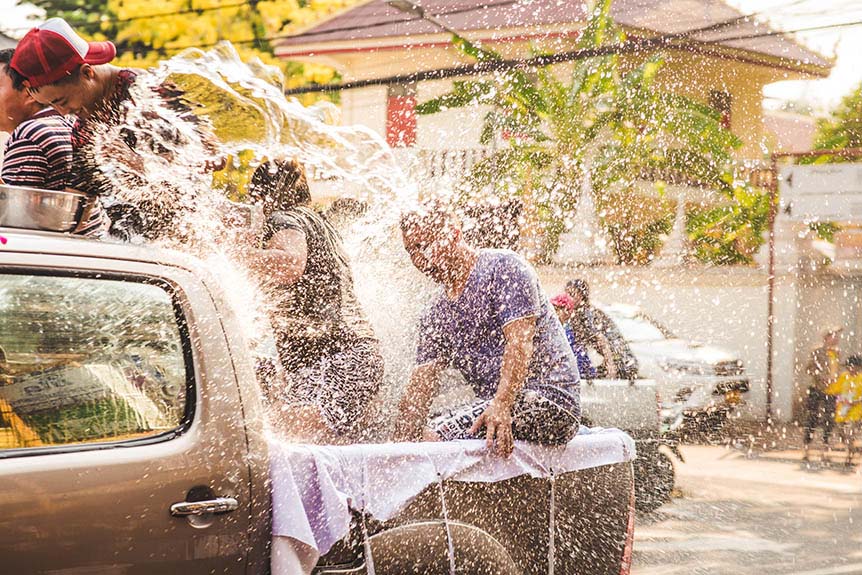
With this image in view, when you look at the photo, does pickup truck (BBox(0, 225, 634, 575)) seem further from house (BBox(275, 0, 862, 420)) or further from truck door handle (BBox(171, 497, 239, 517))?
house (BBox(275, 0, 862, 420))

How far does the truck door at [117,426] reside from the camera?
2.38 metres

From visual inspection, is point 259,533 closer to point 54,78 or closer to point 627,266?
point 54,78

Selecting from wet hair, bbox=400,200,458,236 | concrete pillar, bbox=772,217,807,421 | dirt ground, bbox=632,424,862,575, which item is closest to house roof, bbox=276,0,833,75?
concrete pillar, bbox=772,217,807,421

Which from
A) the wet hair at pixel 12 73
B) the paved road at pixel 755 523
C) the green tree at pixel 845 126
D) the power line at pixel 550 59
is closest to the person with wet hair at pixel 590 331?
the paved road at pixel 755 523

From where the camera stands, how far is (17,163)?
3309mm

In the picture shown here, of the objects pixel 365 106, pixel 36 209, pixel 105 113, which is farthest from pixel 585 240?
pixel 36 209

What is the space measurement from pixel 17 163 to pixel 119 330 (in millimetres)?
959

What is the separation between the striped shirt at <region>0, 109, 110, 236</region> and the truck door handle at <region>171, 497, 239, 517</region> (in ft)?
3.56

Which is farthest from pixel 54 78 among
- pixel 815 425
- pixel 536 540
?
pixel 815 425

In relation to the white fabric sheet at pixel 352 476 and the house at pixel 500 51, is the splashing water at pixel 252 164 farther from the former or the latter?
the house at pixel 500 51

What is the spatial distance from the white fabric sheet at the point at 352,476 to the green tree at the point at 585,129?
38.8ft

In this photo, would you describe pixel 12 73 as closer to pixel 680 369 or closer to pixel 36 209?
pixel 36 209

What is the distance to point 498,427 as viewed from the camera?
10.8 feet

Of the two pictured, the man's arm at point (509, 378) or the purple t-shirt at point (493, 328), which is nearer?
the man's arm at point (509, 378)
